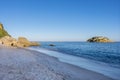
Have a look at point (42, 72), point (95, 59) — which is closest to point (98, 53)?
point (95, 59)

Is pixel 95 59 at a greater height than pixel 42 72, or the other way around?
pixel 42 72

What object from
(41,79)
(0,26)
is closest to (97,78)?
(41,79)

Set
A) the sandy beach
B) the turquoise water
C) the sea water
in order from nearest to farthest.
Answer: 1. the sandy beach
2. the sea water
3. the turquoise water

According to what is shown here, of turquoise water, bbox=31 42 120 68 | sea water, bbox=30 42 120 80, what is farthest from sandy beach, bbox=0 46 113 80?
turquoise water, bbox=31 42 120 68

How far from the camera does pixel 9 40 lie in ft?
304

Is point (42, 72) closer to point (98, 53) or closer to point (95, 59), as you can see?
point (95, 59)

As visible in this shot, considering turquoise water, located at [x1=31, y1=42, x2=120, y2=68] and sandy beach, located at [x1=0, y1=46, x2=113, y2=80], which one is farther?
turquoise water, located at [x1=31, y1=42, x2=120, y2=68]

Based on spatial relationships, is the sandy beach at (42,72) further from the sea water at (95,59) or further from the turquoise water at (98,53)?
the turquoise water at (98,53)

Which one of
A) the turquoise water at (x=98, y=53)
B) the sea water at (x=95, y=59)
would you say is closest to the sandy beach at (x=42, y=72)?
the sea water at (x=95, y=59)

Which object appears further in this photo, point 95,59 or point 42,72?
point 95,59

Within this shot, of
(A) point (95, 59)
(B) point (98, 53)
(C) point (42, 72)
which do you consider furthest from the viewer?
(B) point (98, 53)

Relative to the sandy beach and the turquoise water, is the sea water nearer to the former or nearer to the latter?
the turquoise water

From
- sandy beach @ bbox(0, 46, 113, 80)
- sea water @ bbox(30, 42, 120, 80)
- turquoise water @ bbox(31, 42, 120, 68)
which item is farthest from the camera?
turquoise water @ bbox(31, 42, 120, 68)

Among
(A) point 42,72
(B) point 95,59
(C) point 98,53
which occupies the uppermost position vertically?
(A) point 42,72
